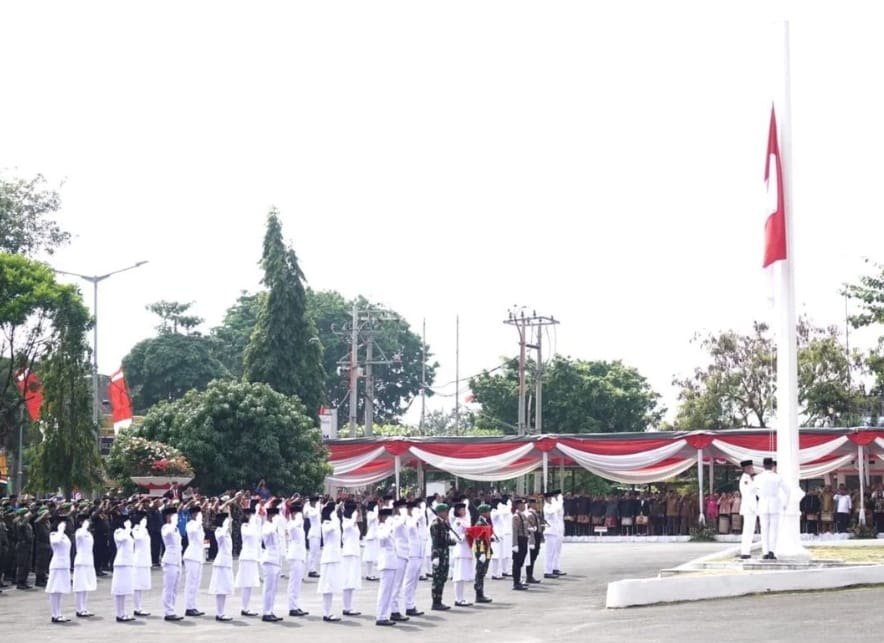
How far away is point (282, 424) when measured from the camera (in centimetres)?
4062

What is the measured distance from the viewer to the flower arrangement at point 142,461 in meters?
36.7

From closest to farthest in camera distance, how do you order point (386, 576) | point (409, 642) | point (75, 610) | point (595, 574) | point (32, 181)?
point (409, 642), point (386, 576), point (75, 610), point (595, 574), point (32, 181)

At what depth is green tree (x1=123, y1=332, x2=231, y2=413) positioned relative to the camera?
73.2m

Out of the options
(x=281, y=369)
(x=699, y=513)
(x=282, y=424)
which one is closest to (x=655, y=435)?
(x=699, y=513)

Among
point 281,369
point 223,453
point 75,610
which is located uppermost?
point 281,369

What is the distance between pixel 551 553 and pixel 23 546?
33.7ft

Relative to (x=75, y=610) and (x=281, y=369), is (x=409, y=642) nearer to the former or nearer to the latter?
(x=75, y=610)

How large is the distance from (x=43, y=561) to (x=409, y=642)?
13729 mm

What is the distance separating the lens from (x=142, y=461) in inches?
1448

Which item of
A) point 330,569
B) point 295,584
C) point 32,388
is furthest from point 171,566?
point 32,388

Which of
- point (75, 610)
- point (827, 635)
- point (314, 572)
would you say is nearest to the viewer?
point (827, 635)

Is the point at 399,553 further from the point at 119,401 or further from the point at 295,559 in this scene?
the point at 119,401

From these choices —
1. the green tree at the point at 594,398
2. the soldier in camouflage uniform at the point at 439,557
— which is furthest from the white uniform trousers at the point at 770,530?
the green tree at the point at 594,398

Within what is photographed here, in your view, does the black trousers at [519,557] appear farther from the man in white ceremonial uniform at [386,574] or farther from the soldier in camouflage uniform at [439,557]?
the man in white ceremonial uniform at [386,574]
